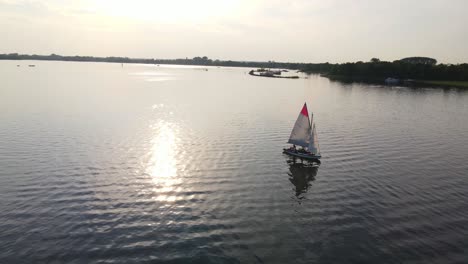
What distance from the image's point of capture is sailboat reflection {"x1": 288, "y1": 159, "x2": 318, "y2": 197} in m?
38.8

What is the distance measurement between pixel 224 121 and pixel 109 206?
4550cm

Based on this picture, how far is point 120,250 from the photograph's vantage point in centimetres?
2477

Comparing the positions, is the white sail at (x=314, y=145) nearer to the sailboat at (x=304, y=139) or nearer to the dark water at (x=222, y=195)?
the sailboat at (x=304, y=139)

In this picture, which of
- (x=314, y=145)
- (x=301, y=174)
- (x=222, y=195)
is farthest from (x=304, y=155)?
(x=222, y=195)

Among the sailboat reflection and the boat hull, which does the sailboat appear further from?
the sailboat reflection

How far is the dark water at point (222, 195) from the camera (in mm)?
25594

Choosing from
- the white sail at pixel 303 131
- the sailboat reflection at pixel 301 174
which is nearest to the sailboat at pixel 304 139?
the white sail at pixel 303 131

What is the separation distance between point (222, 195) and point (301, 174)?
1315 cm

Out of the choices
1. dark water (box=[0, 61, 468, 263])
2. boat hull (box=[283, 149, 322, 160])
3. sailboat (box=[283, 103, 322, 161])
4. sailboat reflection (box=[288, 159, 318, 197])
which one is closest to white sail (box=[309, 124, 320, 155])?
sailboat (box=[283, 103, 322, 161])

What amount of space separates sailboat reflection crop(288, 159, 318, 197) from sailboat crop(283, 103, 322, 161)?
1.54 metres

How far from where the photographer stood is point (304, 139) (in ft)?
167

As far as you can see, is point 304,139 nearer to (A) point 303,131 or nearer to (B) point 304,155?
(A) point 303,131

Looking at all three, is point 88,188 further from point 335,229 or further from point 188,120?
point 188,120

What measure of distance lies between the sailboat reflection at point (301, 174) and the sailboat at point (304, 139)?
60.6 inches
